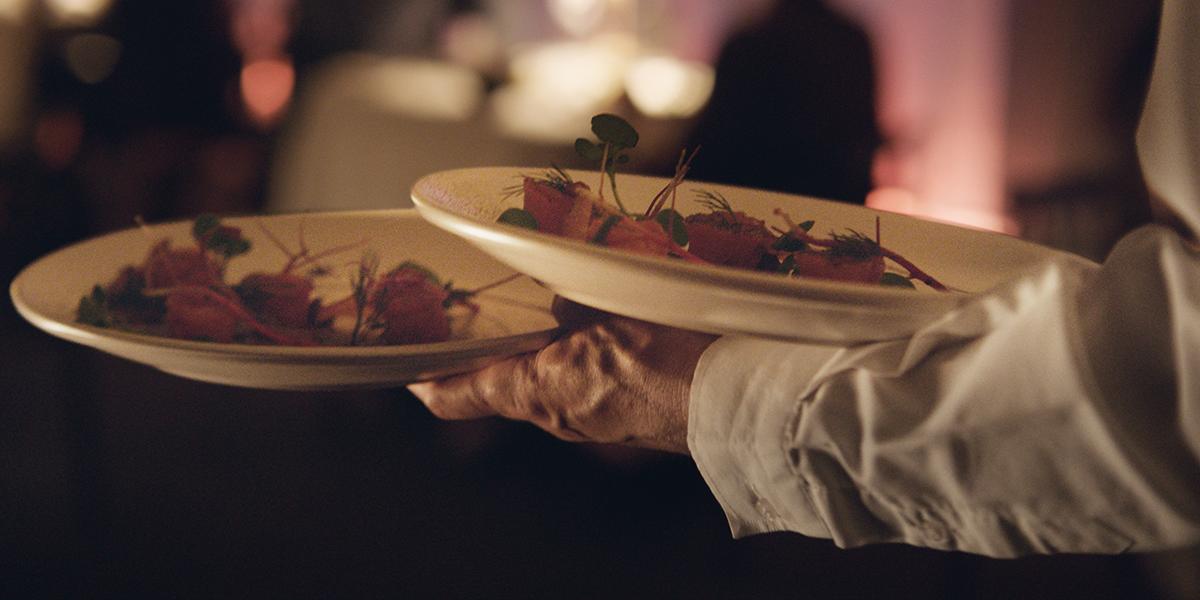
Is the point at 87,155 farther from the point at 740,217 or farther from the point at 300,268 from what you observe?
the point at 740,217

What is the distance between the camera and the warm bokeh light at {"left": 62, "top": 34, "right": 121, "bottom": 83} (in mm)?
3416

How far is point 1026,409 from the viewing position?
1.54ft

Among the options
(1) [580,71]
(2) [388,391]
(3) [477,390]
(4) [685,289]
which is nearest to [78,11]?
(1) [580,71]

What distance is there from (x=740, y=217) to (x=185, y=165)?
2204 mm

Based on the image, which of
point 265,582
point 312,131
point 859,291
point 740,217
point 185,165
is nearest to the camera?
point 859,291

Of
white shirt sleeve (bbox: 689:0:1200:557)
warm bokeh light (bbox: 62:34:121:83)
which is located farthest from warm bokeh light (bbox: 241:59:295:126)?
white shirt sleeve (bbox: 689:0:1200:557)

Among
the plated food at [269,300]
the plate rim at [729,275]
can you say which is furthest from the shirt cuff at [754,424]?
the plated food at [269,300]

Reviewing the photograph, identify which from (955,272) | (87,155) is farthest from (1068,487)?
(87,155)

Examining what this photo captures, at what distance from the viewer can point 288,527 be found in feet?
6.33

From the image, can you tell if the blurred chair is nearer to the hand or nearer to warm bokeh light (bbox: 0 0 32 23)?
warm bokeh light (bbox: 0 0 32 23)

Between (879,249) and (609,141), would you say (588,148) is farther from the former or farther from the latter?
(879,249)

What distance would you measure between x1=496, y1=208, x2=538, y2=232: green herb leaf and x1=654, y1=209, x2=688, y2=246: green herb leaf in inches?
3.3

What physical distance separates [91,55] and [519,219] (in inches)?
136

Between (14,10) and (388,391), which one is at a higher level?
(14,10)
